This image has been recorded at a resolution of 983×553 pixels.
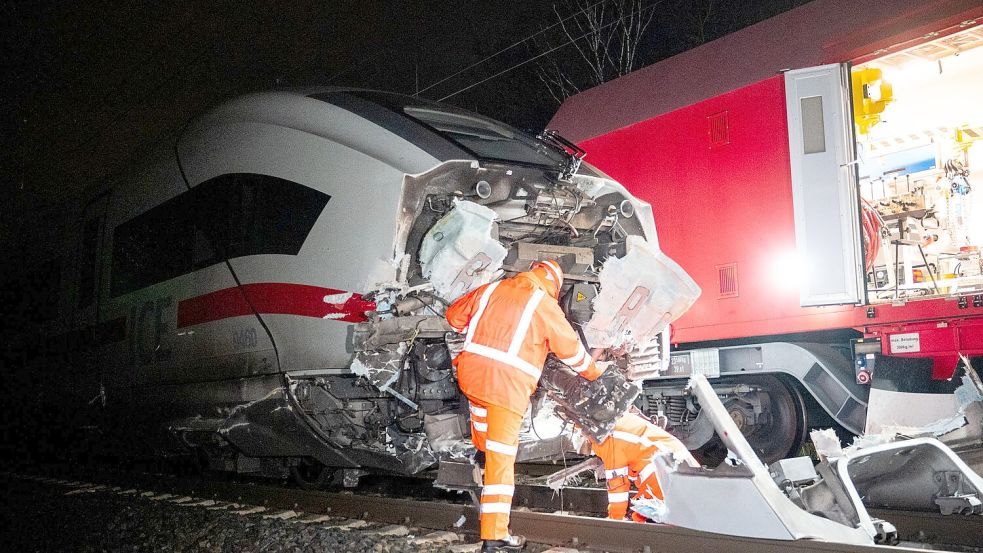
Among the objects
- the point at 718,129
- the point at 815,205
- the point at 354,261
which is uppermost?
the point at 718,129

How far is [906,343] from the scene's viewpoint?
18.2 ft

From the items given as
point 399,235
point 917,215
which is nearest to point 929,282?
point 917,215

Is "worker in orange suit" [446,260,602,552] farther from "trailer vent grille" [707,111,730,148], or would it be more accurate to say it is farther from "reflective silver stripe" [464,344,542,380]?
"trailer vent grille" [707,111,730,148]

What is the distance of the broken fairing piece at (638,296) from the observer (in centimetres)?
488

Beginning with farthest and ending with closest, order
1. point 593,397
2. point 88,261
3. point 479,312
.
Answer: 1. point 88,261
2. point 593,397
3. point 479,312

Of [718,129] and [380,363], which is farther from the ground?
[718,129]

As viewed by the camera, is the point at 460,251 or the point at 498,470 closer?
the point at 498,470

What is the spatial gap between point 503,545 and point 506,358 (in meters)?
0.91

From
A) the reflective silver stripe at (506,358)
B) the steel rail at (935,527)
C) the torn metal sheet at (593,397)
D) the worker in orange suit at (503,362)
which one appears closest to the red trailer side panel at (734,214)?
the steel rail at (935,527)

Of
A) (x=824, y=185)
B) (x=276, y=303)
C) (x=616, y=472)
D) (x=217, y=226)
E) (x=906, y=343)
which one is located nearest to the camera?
(x=616, y=472)

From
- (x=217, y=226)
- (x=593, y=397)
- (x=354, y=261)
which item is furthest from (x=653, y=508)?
(x=217, y=226)

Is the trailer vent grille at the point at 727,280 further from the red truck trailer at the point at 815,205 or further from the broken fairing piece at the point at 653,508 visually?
the broken fairing piece at the point at 653,508

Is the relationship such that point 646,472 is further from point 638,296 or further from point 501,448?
point 638,296

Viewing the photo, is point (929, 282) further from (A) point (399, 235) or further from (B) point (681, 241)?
(A) point (399, 235)
